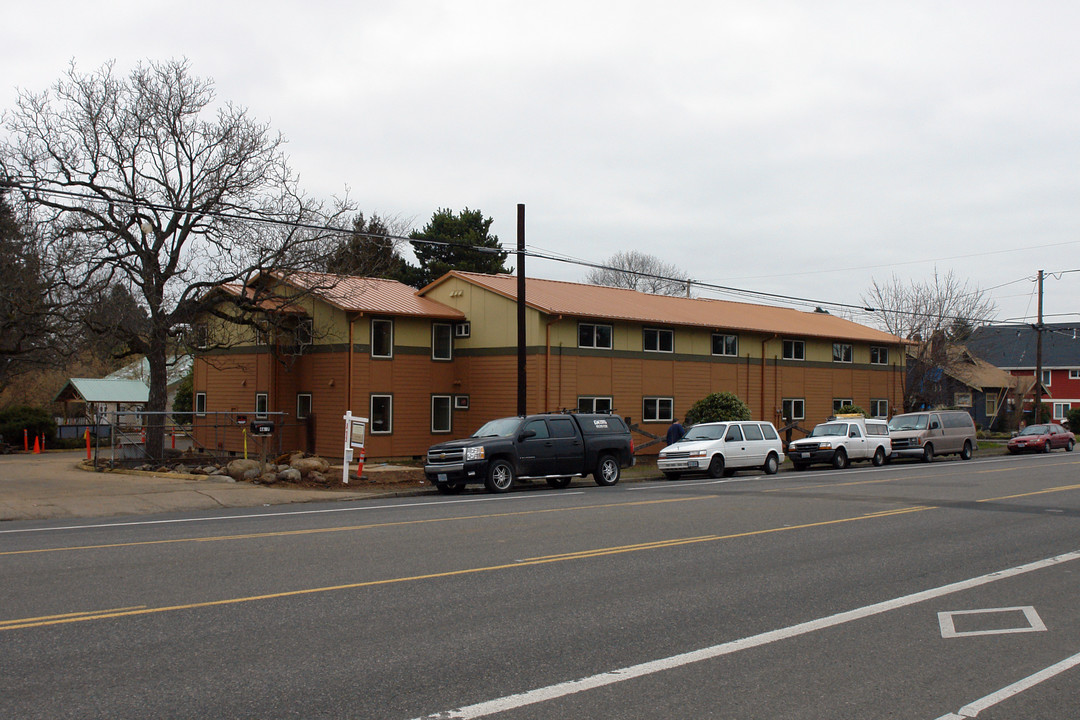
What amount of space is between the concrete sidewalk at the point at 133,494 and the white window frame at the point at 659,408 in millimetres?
14411

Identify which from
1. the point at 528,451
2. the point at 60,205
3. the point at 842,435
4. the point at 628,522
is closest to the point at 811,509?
the point at 628,522

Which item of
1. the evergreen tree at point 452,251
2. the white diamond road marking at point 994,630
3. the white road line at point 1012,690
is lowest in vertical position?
the white diamond road marking at point 994,630

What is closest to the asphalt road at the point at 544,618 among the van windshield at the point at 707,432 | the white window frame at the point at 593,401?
the van windshield at the point at 707,432

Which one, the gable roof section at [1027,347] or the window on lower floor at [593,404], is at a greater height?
the gable roof section at [1027,347]

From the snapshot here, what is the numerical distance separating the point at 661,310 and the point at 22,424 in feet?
95.3

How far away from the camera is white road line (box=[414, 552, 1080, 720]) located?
18.0 feet

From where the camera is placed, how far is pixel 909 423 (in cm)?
3638

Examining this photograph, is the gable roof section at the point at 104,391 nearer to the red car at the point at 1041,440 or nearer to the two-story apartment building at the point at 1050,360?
the red car at the point at 1041,440

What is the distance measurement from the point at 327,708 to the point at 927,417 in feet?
114

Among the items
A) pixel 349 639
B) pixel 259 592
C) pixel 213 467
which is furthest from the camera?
pixel 213 467

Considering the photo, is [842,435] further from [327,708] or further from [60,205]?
[327,708]

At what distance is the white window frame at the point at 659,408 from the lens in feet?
118

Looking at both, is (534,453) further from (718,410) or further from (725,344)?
(725,344)

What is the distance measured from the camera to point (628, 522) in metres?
14.6
